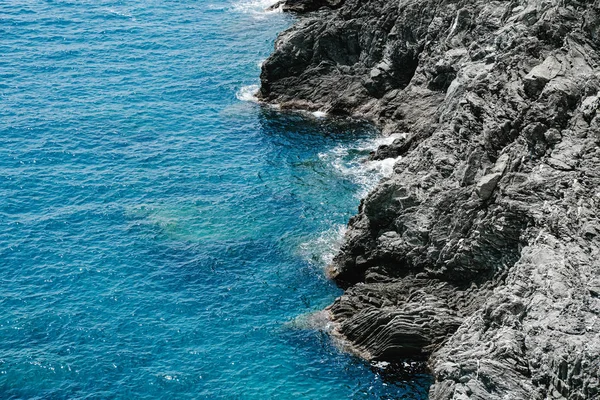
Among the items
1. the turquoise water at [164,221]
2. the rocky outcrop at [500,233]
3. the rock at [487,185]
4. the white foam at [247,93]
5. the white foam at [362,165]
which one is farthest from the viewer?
the white foam at [247,93]

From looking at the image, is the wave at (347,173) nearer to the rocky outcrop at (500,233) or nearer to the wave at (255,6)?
the rocky outcrop at (500,233)

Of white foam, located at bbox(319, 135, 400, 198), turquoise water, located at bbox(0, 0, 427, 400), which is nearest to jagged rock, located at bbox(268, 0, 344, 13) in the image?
turquoise water, located at bbox(0, 0, 427, 400)

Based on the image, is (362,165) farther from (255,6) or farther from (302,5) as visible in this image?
(255,6)

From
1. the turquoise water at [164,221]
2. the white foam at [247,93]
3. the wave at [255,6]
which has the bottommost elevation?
the turquoise water at [164,221]

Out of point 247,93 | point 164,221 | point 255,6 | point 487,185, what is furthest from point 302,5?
point 487,185

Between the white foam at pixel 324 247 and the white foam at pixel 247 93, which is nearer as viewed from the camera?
the white foam at pixel 324 247

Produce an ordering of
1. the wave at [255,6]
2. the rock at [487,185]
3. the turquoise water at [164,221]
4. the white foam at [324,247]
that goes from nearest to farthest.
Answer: the rock at [487,185] < the turquoise water at [164,221] < the white foam at [324,247] < the wave at [255,6]

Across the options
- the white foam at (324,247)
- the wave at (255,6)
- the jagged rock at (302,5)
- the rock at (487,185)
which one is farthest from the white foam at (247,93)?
the rock at (487,185)

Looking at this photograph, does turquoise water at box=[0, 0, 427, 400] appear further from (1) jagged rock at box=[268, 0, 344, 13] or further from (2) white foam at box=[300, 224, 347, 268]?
(1) jagged rock at box=[268, 0, 344, 13]

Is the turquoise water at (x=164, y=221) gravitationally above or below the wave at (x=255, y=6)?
below
